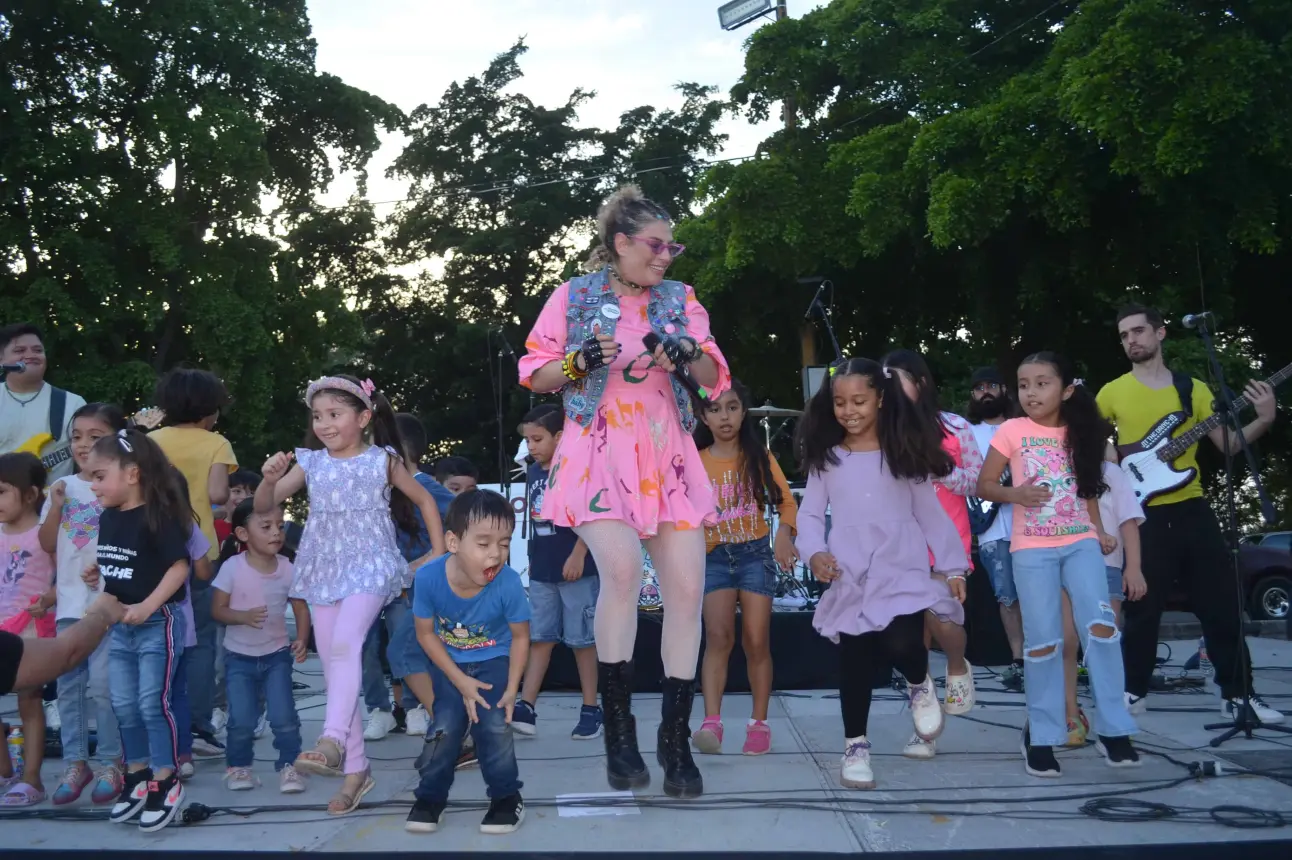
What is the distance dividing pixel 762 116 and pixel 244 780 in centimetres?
1706

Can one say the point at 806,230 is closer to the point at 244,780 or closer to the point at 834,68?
the point at 834,68

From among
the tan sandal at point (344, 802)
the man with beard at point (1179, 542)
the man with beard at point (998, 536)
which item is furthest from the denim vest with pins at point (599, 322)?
the man with beard at point (998, 536)

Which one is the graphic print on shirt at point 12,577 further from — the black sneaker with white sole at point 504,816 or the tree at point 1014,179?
the tree at point 1014,179

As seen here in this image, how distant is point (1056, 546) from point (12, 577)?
414cm

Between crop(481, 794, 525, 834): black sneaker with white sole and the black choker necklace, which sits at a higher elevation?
the black choker necklace

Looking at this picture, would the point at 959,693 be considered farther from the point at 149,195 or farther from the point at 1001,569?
the point at 149,195

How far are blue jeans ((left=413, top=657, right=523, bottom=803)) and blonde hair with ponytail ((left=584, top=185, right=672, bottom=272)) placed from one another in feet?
4.85

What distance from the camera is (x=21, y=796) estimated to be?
14.1 ft

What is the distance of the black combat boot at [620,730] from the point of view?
393 cm

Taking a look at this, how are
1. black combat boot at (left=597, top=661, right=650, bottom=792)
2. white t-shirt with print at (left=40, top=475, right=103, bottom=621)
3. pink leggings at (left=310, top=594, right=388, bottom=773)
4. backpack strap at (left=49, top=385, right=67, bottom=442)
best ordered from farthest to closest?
backpack strap at (left=49, top=385, right=67, bottom=442) < white t-shirt with print at (left=40, top=475, right=103, bottom=621) < pink leggings at (left=310, top=594, right=388, bottom=773) < black combat boot at (left=597, top=661, right=650, bottom=792)

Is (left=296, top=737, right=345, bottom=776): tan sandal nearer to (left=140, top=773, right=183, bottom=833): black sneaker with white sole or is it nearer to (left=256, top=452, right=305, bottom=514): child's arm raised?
(left=140, top=773, right=183, bottom=833): black sneaker with white sole

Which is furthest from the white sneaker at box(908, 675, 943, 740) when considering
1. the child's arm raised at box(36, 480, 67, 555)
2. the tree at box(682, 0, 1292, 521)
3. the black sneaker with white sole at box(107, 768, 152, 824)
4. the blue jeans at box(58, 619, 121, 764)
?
the tree at box(682, 0, 1292, 521)

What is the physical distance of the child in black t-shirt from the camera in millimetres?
4176

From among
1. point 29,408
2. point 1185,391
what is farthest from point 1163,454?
point 29,408
